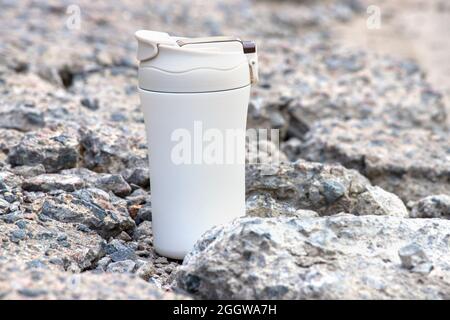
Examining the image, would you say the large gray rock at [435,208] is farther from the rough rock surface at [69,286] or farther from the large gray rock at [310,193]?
the rough rock surface at [69,286]

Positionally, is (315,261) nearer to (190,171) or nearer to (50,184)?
(190,171)

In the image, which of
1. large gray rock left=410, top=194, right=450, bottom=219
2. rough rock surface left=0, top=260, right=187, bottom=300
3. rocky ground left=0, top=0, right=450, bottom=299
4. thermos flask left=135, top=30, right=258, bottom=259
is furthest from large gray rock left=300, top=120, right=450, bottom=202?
rough rock surface left=0, top=260, right=187, bottom=300

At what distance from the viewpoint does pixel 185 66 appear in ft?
8.20

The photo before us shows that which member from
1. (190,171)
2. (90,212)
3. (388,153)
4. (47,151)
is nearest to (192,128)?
(190,171)

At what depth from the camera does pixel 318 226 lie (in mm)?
2322

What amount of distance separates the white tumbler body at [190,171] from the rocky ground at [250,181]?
0.16 meters

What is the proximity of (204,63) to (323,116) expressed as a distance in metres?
2.71

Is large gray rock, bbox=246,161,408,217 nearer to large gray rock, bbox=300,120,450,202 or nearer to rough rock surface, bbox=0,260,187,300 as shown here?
large gray rock, bbox=300,120,450,202

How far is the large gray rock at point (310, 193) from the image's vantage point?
125 inches

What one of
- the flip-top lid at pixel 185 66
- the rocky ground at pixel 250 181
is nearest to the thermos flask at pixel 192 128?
the flip-top lid at pixel 185 66

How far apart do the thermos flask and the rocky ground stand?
0.19m

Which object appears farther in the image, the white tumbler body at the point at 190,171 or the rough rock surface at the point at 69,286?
the white tumbler body at the point at 190,171

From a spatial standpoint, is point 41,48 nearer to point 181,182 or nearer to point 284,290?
point 181,182

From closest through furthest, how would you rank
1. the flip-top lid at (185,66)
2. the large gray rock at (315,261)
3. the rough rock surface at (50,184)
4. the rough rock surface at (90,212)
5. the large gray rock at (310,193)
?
the large gray rock at (315,261) < the flip-top lid at (185,66) < the rough rock surface at (90,212) < the rough rock surface at (50,184) < the large gray rock at (310,193)
